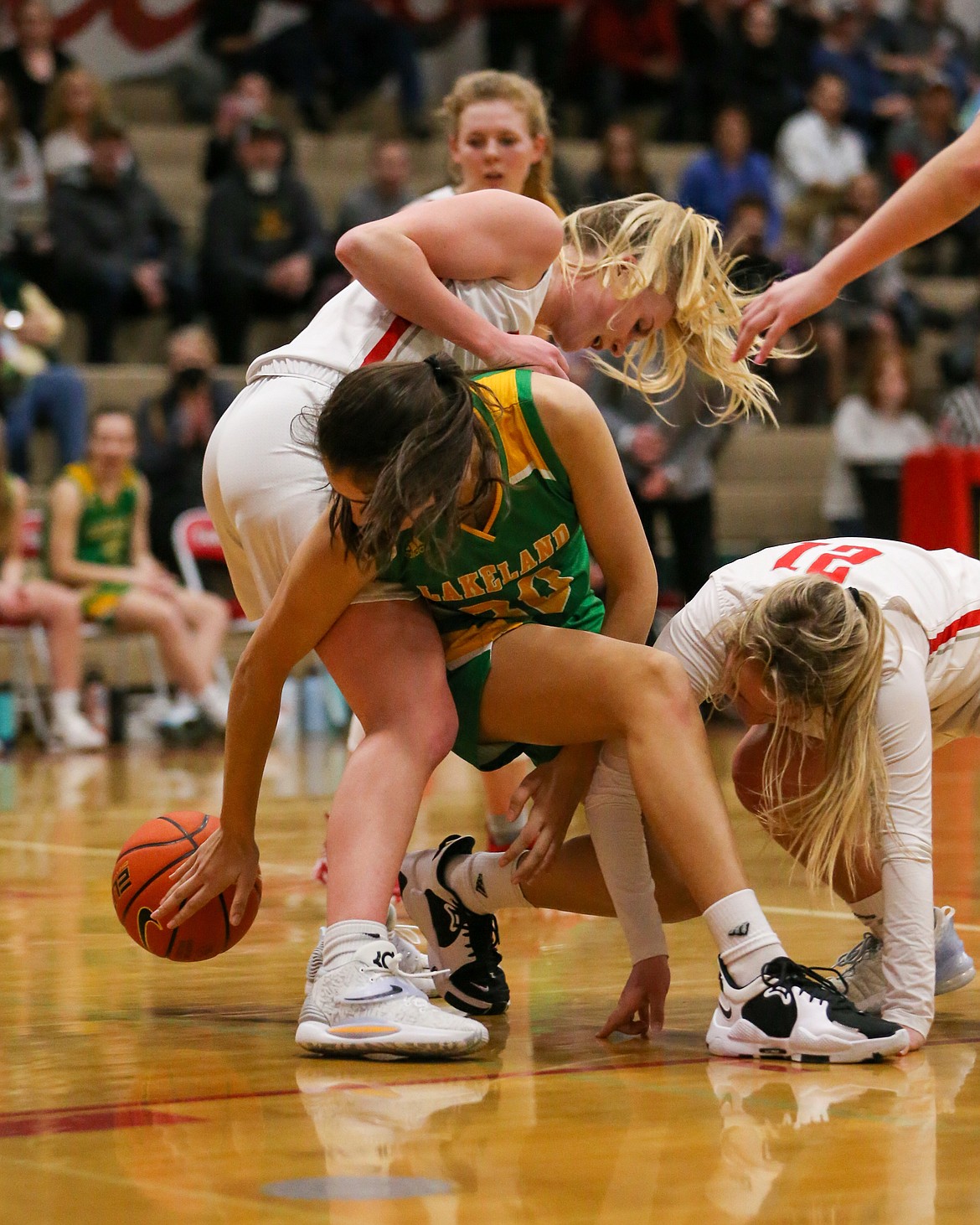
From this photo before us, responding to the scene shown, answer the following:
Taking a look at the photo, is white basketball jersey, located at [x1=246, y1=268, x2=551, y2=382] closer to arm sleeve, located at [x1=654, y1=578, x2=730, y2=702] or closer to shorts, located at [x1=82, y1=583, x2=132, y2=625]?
arm sleeve, located at [x1=654, y1=578, x2=730, y2=702]

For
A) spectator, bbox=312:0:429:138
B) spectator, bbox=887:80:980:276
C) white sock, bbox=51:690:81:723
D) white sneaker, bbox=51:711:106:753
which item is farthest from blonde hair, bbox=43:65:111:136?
spectator, bbox=887:80:980:276

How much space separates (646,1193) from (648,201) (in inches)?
77.7

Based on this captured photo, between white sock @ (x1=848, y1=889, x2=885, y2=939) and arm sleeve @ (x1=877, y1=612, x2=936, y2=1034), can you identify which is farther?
white sock @ (x1=848, y1=889, x2=885, y2=939)

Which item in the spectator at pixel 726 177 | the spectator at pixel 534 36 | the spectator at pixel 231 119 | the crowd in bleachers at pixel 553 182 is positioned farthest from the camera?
the spectator at pixel 534 36

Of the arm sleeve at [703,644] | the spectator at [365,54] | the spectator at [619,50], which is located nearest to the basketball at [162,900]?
the arm sleeve at [703,644]

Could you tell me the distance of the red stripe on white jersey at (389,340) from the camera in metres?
3.32

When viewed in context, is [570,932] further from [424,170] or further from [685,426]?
[424,170]

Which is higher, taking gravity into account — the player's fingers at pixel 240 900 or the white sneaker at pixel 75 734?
the player's fingers at pixel 240 900

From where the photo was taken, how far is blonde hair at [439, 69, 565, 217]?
4715 millimetres

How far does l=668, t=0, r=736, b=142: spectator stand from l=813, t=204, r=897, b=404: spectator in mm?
1651

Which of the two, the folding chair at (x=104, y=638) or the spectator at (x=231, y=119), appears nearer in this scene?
the folding chair at (x=104, y=638)

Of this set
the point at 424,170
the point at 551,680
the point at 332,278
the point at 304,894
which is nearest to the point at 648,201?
the point at 551,680

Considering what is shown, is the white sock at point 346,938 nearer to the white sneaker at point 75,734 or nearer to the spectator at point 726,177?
the white sneaker at point 75,734

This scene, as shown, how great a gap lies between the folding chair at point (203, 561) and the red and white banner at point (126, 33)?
4.33 meters
